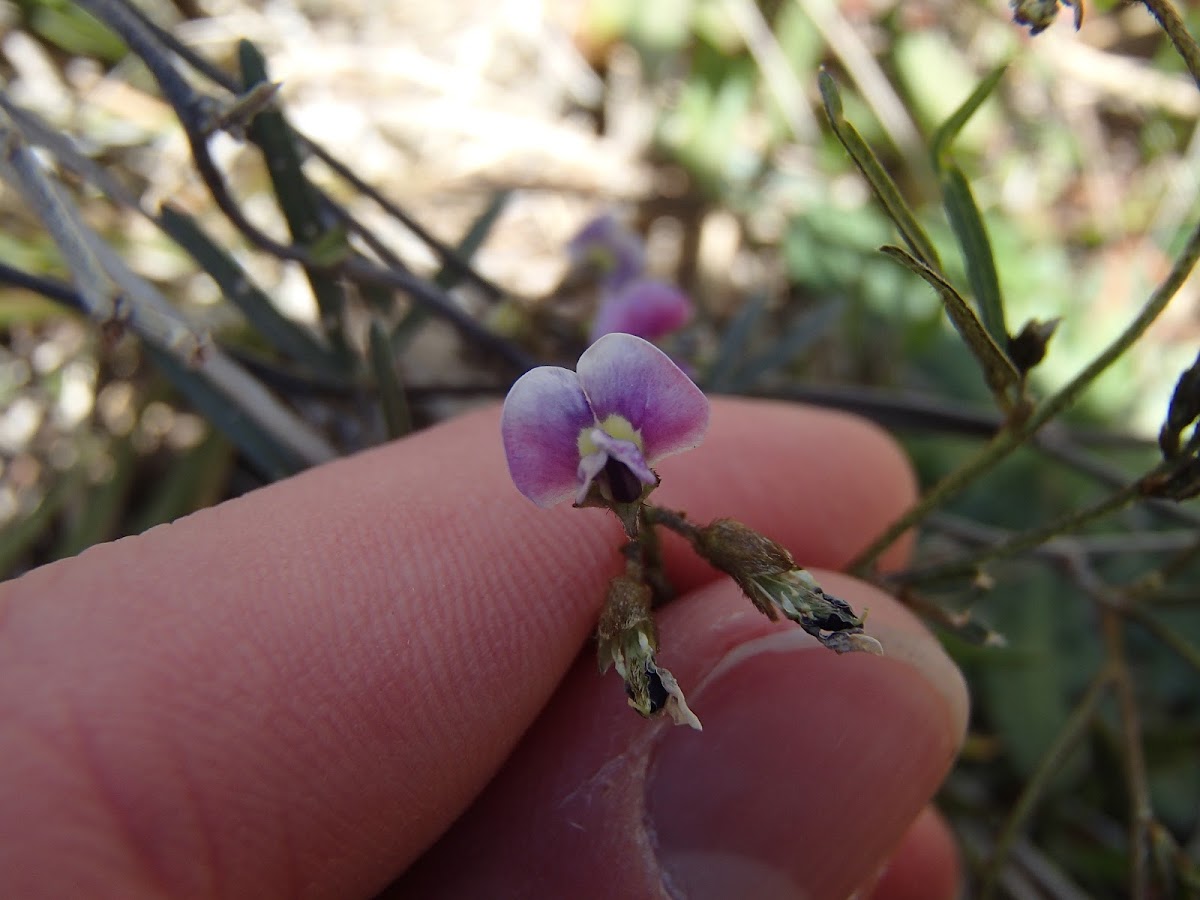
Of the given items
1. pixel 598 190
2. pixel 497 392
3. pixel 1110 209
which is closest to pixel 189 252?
pixel 497 392

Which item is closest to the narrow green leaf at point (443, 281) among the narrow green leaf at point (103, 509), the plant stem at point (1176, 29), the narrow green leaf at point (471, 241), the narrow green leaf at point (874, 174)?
the narrow green leaf at point (471, 241)

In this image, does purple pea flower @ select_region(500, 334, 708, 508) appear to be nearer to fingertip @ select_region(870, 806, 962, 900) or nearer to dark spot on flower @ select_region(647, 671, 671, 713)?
dark spot on flower @ select_region(647, 671, 671, 713)

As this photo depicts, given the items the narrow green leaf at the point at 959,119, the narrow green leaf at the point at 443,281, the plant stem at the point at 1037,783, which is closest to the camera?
the narrow green leaf at the point at 959,119

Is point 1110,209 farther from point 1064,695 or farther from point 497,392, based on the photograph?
point 497,392

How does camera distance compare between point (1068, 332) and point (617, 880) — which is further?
point (1068, 332)

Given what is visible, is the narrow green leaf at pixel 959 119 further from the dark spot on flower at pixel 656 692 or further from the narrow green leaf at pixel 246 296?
the narrow green leaf at pixel 246 296
